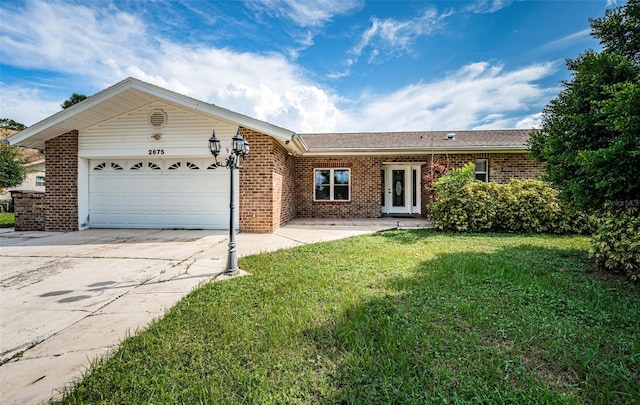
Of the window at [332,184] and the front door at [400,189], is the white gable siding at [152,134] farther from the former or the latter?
the front door at [400,189]

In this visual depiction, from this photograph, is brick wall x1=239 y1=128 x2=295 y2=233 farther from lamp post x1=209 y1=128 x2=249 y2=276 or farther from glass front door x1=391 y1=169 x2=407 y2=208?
glass front door x1=391 y1=169 x2=407 y2=208

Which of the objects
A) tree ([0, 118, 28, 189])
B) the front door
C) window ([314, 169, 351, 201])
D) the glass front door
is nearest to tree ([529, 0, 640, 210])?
the front door

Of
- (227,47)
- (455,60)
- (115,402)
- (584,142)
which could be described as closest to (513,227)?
(584,142)

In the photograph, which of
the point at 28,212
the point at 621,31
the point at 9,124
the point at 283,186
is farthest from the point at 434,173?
the point at 9,124

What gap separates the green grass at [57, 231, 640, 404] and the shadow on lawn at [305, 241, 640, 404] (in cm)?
1

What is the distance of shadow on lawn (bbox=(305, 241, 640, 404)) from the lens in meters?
1.73

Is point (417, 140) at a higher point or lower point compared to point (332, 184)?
higher

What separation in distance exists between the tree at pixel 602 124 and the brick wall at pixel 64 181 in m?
12.3

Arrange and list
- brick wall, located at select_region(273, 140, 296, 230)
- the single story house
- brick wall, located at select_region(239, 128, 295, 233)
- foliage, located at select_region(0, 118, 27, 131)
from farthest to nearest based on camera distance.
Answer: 1. foliage, located at select_region(0, 118, 27, 131)
2. brick wall, located at select_region(273, 140, 296, 230)
3. brick wall, located at select_region(239, 128, 295, 233)
4. the single story house

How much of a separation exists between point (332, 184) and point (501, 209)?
633 cm

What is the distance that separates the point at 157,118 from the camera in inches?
321

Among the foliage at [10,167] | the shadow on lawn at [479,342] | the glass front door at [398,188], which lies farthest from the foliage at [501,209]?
the foliage at [10,167]

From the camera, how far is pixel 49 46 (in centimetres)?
679

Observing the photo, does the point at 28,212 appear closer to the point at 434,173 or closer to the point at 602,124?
the point at 602,124
